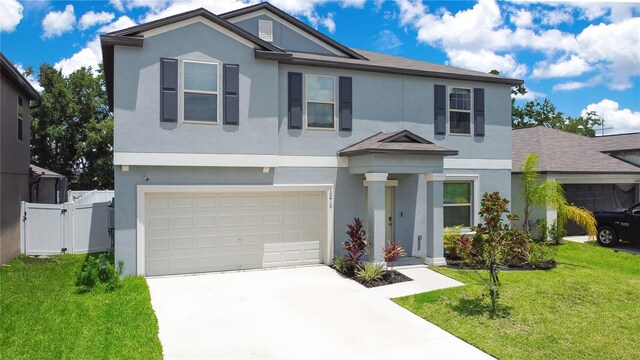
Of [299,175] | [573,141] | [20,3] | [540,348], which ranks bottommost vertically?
[540,348]

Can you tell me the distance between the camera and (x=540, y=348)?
6.35m

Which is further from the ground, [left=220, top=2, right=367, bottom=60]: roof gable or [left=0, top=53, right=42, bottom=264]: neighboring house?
[left=220, top=2, right=367, bottom=60]: roof gable

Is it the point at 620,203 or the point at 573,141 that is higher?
the point at 573,141

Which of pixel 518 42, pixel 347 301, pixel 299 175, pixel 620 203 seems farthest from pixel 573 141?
pixel 347 301

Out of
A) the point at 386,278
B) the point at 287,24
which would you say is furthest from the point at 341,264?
the point at 287,24

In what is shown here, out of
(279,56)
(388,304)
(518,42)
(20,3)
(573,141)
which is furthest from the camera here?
(573,141)

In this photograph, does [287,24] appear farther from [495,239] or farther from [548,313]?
[548,313]

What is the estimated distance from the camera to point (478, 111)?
13672 mm

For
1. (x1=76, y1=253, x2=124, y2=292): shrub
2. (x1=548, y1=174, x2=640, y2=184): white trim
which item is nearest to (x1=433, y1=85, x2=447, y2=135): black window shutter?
(x1=548, y1=174, x2=640, y2=184): white trim

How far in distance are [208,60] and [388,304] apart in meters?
7.08

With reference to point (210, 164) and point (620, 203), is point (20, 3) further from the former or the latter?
point (620, 203)

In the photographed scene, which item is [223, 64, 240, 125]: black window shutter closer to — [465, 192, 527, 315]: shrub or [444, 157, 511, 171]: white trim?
[465, 192, 527, 315]: shrub

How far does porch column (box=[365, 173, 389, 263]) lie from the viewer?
10892 mm

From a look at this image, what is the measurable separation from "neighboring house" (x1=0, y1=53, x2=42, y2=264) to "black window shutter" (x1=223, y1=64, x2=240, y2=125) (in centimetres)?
563
